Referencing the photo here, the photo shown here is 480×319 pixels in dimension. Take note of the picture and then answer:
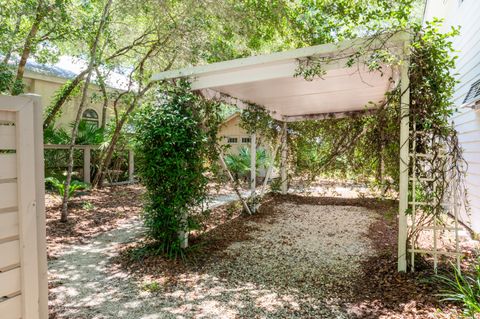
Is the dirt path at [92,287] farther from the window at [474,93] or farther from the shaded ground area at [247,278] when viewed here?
the window at [474,93]

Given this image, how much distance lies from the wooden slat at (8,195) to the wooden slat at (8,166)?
0.14ft

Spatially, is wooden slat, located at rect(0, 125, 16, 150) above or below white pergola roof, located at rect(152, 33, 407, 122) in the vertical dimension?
below

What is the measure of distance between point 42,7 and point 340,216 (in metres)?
7.53

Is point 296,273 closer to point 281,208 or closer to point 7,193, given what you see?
point 7,193

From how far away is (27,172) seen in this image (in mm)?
1550

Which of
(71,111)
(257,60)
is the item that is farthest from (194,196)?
(71,111)

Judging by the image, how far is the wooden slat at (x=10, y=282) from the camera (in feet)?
4.88

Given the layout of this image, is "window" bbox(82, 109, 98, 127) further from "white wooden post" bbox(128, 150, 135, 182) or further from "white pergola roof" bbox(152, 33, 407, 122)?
"white pergola roof" bbox(152, 33, 407, 122)

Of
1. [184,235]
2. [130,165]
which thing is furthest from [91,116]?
[184,235]

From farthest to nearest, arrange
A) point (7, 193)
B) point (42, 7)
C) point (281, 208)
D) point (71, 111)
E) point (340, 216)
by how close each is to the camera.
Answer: point (71, 111) → point (281, 208) → point (340, 216) → point (42, 7) → point (7, 193)

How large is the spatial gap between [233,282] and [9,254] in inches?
100

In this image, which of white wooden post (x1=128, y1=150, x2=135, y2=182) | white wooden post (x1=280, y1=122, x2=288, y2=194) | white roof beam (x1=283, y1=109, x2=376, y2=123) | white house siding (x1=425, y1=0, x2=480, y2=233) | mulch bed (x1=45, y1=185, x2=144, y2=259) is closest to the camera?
white house siding (x1=425, y1=0, x2=480, y2=233)

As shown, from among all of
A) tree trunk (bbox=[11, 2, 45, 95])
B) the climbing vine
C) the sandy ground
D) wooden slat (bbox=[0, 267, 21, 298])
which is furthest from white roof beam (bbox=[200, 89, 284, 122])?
tree trunk (bbox=[11, 2, 45, 95])

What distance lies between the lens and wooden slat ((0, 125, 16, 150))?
149cm
